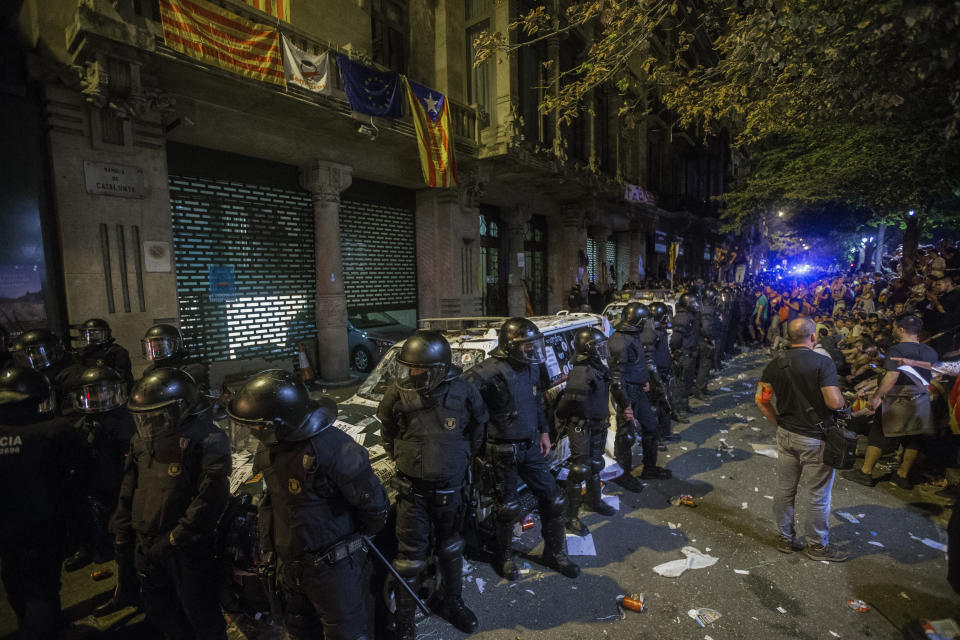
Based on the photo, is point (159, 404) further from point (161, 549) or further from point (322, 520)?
point (322, 520)

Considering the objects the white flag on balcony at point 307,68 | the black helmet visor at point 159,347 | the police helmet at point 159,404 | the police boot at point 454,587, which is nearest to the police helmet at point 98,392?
the police helmet at point 159,404

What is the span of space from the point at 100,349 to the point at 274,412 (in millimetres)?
4634

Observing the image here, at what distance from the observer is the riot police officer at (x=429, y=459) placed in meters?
3.03

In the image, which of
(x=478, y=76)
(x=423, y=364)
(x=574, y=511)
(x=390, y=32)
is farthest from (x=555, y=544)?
(x=478, y=76)

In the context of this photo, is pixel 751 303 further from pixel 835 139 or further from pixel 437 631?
pixel 437 631

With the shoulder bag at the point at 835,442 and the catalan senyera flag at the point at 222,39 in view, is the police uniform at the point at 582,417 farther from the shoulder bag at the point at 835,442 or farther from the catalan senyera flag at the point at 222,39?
the catalan senyera flag at the point at 222,39

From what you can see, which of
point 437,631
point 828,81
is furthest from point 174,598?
point 828,81

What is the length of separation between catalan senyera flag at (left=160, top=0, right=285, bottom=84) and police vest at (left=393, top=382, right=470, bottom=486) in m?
6.80

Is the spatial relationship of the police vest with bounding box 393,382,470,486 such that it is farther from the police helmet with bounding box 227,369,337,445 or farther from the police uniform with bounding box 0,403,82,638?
the police uniform with bounding box 0,403,82,638

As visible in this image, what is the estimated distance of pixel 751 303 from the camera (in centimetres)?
1586

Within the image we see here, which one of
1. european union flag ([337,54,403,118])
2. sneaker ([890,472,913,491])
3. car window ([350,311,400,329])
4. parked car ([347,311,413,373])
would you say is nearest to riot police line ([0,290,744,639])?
sneaker ([890,472,913,491])

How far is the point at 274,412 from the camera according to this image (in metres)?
2.23

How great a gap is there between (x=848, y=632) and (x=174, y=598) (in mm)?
4882

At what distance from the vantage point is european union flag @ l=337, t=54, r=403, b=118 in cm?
802
